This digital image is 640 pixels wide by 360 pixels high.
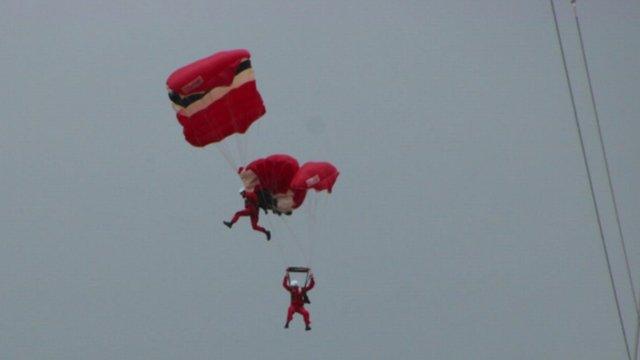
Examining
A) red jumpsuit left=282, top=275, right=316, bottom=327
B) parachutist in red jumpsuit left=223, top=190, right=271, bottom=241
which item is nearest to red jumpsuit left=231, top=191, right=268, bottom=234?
parachutist in red jumpsuit left=223, top=190, right=271, bottom=241

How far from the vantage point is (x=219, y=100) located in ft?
66.5

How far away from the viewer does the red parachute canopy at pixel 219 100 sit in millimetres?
19312

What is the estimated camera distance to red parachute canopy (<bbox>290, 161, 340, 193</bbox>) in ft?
63.7

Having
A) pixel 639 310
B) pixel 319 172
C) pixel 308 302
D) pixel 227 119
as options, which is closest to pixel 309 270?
pixel 308 302

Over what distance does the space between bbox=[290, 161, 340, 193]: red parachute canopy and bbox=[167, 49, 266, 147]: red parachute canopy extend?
182 centimetres

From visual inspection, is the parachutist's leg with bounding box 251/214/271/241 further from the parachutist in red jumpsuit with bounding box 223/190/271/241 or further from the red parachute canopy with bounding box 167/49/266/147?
the red parachute canopy with bounding box 167/49/266/147

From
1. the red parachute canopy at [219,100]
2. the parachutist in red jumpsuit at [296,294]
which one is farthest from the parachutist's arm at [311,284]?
the red parachute canopy at [219,100]

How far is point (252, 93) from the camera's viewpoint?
2061 cm

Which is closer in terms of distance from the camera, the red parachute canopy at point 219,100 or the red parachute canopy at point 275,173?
the red parachute canopy at point 219,100

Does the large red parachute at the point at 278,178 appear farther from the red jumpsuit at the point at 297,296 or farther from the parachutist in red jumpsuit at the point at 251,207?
the red jumpsuit at the point at 297,296

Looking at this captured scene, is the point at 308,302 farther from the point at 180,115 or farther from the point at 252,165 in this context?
the point at 180,115

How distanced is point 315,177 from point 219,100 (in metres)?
2.75

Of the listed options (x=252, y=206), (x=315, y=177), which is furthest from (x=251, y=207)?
(x=315, y=177)

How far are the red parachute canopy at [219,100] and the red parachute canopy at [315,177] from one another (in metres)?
1.82
